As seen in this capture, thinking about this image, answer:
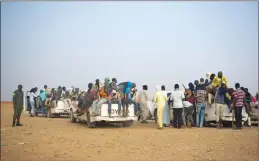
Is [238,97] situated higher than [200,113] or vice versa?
[238,97]

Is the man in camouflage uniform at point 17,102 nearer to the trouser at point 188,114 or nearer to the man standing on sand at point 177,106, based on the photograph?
the man standing on sand at point 177,106

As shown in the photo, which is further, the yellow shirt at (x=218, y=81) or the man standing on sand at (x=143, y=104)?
the man standing on sand at (x=143, y=104)

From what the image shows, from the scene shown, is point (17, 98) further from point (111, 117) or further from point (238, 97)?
point (238, 97)

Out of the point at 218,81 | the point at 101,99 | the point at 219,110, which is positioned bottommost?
the point at 219,110

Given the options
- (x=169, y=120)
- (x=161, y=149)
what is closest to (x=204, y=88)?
(x=169, y=120)

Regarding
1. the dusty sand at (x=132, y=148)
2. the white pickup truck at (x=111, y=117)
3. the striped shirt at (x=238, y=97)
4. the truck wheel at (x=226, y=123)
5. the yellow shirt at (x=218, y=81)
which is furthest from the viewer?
the truck wheel at (x=226, y=123)

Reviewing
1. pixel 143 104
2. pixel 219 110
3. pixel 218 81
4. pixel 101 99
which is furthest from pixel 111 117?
pixel 218 81

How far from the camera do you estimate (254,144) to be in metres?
9.19

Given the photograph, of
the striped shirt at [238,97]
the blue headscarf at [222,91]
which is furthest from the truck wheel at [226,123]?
the striped shirt at [238,97]

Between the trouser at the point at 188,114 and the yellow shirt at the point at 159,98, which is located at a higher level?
the yellow shirt at the point at 159,98

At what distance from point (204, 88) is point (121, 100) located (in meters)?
3.85

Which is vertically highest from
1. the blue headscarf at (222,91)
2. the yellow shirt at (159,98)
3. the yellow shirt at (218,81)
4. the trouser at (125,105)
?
the yellow shirt at (218,81)

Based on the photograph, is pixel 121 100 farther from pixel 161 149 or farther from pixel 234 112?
pixel 161 149

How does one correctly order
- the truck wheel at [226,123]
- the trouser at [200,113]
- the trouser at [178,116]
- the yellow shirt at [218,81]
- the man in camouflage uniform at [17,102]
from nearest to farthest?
1. the trouser at [178,116]
2. the trouser at [200,113]
3. the yellow shirt at [218,81]
4. the truck wheel at [226,123]
5. the man in camouflage uniform at [17,102]
